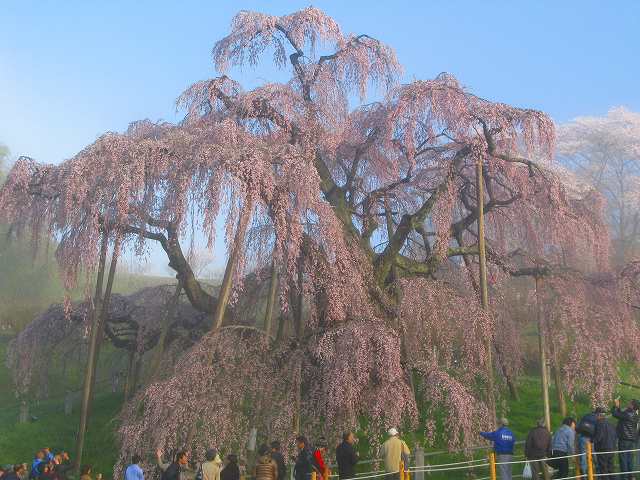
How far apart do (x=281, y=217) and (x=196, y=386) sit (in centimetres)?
380

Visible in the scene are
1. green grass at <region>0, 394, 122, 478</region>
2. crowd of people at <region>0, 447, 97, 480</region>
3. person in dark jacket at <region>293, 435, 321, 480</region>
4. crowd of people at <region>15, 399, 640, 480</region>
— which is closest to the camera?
crowd of people at <region>15, 399, 640, 480</region>

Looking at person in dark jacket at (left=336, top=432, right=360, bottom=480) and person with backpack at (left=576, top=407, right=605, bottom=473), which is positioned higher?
person with backpack at (left=576, top=407, right=605, bottom=473)

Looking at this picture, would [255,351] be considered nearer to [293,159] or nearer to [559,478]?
[293,159]

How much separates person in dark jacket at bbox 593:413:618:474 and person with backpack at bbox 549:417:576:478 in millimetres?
416

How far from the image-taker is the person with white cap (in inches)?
464

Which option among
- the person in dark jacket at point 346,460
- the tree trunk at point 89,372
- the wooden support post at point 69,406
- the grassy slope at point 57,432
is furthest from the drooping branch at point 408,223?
the wooden support post at point 69,406

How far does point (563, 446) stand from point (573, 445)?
24 cm

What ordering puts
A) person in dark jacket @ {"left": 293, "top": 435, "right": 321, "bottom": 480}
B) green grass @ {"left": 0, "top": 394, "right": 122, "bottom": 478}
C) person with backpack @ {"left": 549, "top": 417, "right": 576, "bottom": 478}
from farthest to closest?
green grass @ {"left": 0, "top": 394, "right": 122, "bottom": 478} → person with backpack @ {"left": 549, "top": 417, "right": 576, "bottom": 478} → person in dark jacket @ {"left": 293, "top": 435, "right": 321, "bottom": 480}

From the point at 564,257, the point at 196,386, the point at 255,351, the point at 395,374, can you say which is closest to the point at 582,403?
the point at 564,257

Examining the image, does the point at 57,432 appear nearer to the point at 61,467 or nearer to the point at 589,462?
the point at 61,467

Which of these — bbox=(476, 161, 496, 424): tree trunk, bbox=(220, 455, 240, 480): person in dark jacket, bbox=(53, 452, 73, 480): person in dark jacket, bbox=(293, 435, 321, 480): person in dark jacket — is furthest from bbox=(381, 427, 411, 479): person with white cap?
bbox=(53, 452, 73, 480): person in dark jacket

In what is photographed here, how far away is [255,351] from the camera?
16.1 meters

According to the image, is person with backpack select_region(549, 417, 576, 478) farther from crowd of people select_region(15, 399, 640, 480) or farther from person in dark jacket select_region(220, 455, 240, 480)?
person in dark jacket select_region(220, 455, 240, 480)

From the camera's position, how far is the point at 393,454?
11875 millimetres
